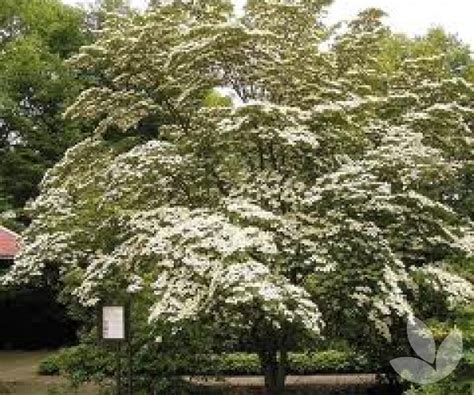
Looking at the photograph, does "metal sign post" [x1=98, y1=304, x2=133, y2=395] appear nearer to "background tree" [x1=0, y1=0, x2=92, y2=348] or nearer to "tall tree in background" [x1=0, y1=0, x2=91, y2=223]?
"background tree" [x1=0, y1=0, x2=92, y2=348]

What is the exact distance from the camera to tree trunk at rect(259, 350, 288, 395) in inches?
400

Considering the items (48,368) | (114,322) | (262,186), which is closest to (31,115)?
(48,368)

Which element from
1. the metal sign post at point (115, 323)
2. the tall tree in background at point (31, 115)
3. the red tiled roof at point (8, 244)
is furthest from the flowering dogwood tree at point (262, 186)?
the tall tree in background at point (31, 115)

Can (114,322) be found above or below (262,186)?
below

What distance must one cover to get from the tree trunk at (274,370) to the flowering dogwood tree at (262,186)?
0.03 meters

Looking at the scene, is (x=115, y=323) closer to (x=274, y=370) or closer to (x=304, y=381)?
(x=274, y=370)

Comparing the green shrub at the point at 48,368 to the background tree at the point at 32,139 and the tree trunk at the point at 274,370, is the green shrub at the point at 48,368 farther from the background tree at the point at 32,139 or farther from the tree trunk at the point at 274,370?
the tree trunk at the point at 274,370

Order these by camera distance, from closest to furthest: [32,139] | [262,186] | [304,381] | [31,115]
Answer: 1. [262,186]
2. [304,381]
3. [32,139]
4. [31,115]

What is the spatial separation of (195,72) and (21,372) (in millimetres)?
11347

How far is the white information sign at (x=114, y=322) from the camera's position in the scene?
864 cm

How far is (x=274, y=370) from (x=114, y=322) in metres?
2.74

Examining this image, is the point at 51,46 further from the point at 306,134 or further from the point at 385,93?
the point at 306,134

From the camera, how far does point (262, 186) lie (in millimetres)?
9375

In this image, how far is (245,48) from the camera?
981 centimetres
